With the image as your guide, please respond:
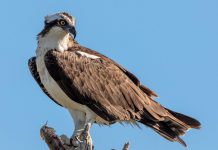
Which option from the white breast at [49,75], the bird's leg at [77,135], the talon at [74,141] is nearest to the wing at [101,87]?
the white breast at [49,75]

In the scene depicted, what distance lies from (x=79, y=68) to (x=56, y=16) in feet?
3.64

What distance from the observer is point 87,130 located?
10.0 meters

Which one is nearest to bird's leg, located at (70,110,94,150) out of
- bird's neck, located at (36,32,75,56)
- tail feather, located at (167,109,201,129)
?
bird's neck, located at (36,32,75,56)

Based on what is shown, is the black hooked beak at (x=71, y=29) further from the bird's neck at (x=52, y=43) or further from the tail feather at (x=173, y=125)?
the tail feather at (x=173, y=125)

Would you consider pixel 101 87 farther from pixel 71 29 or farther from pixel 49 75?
pixel 71 29

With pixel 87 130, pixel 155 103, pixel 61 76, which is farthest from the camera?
pixel 155 103

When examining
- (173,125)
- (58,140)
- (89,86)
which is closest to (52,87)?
(89,86)

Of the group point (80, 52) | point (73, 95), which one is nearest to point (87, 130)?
point (73, 95)

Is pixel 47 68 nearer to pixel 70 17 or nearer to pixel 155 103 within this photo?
pixel 70 17

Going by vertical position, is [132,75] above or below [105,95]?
above

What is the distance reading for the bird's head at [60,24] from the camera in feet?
39.0

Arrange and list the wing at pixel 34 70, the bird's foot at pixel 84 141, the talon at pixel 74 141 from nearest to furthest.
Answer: the bird's foot at pixel 84 141, the talon at pixel 74 141, the wing at pixel 34 70

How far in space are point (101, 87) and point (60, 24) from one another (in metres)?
1.51

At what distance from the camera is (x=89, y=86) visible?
12.2 meters
